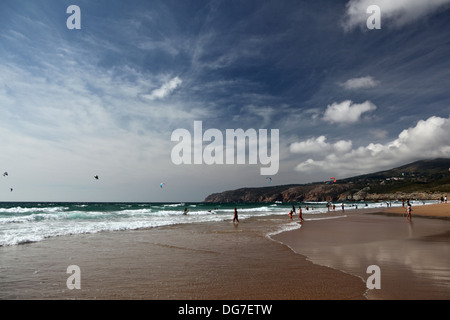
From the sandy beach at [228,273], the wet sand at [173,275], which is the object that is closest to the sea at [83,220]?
the wet sand at [173,275]

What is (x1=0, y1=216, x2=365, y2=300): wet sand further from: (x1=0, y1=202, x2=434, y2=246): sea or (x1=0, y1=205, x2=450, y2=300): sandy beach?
(x1=0, y1=202, x2=434, y2=246): sea

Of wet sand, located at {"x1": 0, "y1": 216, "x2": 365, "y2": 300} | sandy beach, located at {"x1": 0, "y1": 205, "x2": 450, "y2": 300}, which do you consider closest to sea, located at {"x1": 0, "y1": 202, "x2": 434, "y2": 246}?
wet sand, located at {"x1": 0, "y1": 216, "x2": 365, "y2": 300}

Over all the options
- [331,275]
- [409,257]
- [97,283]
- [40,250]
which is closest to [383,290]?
[331,275]

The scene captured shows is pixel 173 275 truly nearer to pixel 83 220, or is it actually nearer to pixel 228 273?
pixel 228 273

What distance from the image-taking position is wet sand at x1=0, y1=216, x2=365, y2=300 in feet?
18.8

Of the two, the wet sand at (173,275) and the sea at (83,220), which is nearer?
the wet sand at (173,275)

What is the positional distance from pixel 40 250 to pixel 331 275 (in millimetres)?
12014

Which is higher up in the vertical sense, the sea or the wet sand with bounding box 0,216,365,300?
the wet sand with bounding box 0,216,365,300

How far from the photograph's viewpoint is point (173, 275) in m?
7.29

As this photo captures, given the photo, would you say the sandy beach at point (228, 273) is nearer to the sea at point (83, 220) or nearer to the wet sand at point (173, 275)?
the wet sand at point (173, 275)

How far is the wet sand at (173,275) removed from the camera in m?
5.72

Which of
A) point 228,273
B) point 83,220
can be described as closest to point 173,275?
point 228,273
